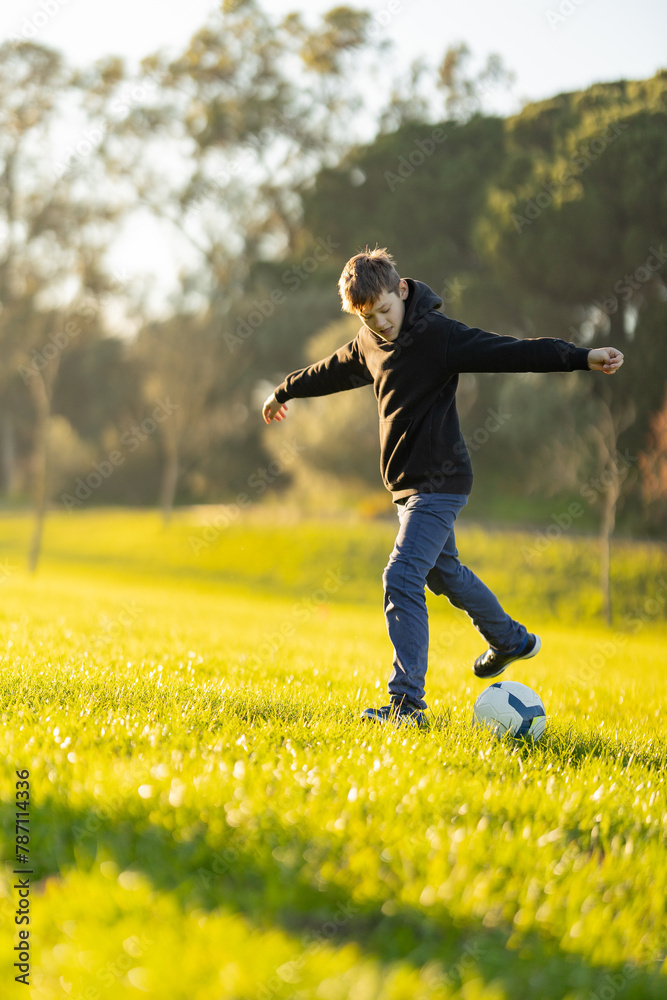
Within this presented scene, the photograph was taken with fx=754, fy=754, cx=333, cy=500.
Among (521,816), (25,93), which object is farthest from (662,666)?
(25,93)

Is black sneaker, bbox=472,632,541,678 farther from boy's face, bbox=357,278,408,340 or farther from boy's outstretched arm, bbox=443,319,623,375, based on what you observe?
boy's face, bbox=357,278,408,340

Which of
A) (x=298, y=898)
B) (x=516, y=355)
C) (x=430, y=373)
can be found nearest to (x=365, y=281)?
(x=430, y=373)

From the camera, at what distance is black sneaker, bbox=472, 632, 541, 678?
4.82m

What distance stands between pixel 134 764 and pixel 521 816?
4.39 ft

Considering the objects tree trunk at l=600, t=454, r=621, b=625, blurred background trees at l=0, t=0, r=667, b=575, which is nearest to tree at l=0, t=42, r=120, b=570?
blurred background trees at l=0, t=0, r=667, b=575

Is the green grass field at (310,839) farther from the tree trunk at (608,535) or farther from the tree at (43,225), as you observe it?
the tree at (43,225)

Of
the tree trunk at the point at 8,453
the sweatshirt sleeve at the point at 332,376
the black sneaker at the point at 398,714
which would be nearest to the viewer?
the black sneaker at the point at 398,714

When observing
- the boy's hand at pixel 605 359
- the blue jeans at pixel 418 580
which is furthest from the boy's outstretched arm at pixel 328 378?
the boy's hand at pixel 605 359

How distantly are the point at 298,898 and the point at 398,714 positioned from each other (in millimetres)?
1834

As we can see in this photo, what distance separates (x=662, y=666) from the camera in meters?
9.35

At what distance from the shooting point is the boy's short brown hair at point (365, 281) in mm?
3990

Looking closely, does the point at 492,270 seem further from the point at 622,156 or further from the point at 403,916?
the point at 403,916

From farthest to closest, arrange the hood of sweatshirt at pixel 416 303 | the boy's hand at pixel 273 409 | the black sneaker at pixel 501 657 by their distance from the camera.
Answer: the boy's hand at pixel 273 409, the black sneaker at pixel 501 657, the hood of sweatshirt at pixel 416 303

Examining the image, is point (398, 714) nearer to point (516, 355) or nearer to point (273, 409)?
point (516, 355)
